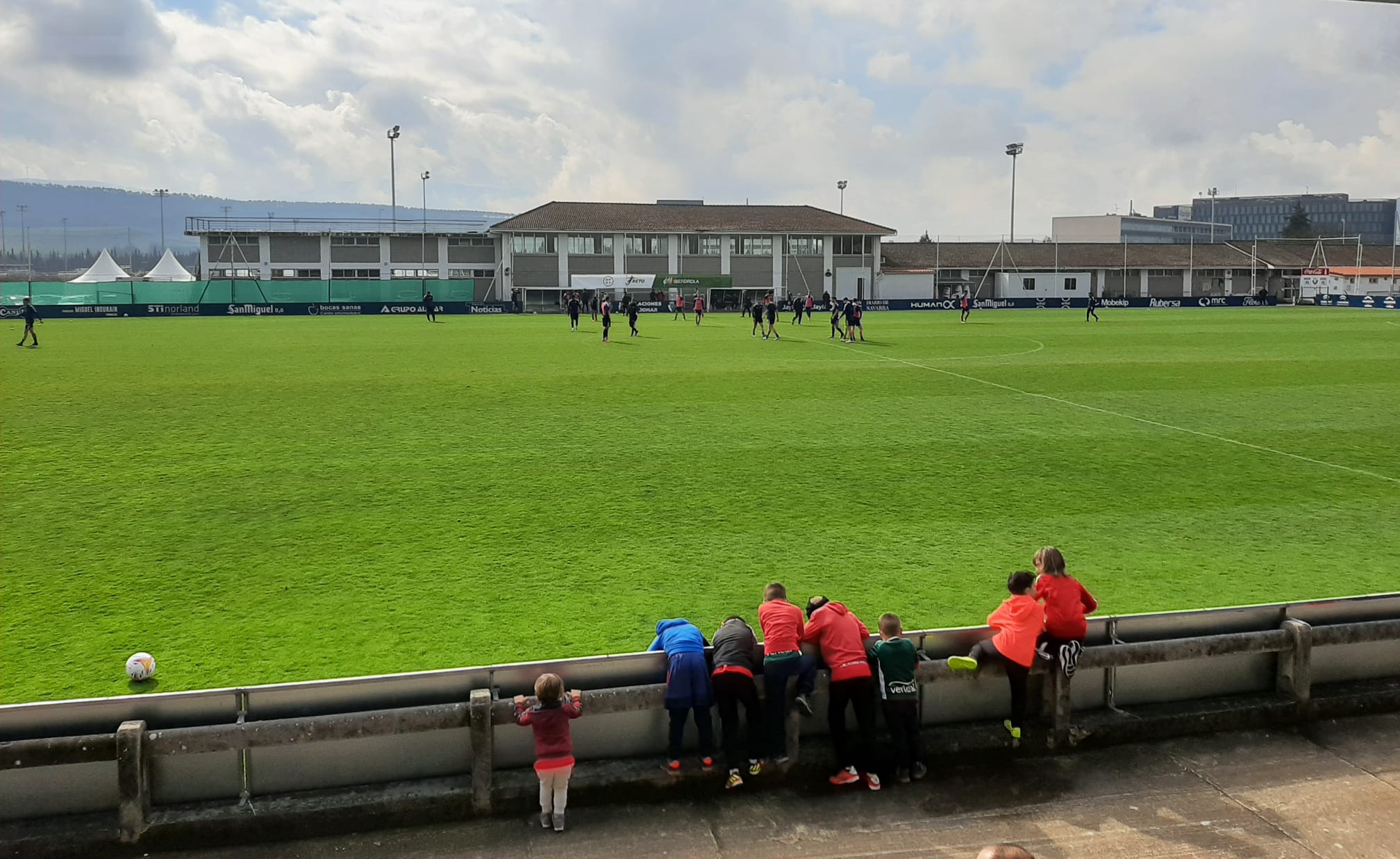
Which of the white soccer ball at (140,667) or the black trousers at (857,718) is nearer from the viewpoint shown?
the black trousers at (857,718)

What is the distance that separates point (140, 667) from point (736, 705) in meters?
4.31

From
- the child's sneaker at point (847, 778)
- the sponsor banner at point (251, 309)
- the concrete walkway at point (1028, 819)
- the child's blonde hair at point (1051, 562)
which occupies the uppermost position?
the sponsor banner at point (251, 309)

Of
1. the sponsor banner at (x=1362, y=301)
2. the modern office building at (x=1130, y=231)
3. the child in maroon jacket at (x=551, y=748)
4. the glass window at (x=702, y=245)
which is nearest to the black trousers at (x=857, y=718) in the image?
the child in maroon jacket at (x=551, y=748)

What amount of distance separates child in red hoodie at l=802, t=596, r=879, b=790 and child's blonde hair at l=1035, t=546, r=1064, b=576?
144 cm

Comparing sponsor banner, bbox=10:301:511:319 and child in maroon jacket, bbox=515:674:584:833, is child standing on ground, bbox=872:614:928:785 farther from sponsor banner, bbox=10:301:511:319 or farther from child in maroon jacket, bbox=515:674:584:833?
sponsor banner, bbox=10:301:511:319

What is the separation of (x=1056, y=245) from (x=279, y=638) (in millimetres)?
91618

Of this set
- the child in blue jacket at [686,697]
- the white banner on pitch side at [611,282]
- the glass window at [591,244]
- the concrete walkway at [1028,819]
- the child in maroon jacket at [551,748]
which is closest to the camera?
the concrete walkway at [1028,819]

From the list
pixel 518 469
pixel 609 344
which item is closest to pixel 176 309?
pixel 609 344

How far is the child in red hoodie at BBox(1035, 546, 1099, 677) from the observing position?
285 inches

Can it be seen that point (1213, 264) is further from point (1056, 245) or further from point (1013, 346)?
point (1013, 346)

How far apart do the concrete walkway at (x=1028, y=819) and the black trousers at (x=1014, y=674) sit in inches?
12.0

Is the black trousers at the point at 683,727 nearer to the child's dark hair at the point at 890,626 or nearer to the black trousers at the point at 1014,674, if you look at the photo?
the child's dark hair at the point at 890,626

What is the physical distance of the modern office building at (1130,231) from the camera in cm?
11438

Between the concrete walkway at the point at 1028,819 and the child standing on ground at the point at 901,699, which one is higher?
the child standing on ground at the point at 901,699
